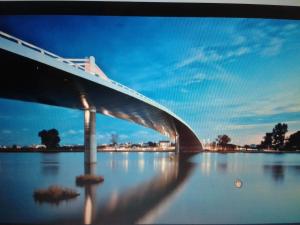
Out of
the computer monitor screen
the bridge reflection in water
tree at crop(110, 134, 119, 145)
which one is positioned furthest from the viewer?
tree at crop(110, 134, 119, 145)

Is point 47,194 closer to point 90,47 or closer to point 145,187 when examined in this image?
point 145,187

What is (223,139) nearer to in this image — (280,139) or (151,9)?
(280,139)

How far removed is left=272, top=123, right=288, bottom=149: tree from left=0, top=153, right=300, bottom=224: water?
0.22 m

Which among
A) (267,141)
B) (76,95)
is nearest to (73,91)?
(76,95)

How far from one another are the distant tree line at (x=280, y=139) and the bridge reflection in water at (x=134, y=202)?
42.4 inches

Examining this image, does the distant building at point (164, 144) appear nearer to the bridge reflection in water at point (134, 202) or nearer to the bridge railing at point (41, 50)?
the bridge reflection in water at point (134, 202)

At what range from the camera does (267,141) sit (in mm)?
4816

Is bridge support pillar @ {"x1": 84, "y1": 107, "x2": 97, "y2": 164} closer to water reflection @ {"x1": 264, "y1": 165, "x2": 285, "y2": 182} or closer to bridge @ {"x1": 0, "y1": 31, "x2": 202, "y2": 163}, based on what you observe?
bridge @ {"x1": 0, "y1": 31, "x2": 202, "y2": 163}

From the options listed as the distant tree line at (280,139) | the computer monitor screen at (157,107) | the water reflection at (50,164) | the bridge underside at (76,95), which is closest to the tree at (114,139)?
the computer monitor screen at (157,107)

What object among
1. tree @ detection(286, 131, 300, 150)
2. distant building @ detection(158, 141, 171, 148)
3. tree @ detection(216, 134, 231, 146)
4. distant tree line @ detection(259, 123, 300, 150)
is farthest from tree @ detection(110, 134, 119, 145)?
tree @ detection(286, 131, 300, 150)

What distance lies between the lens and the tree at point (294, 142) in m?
4.64

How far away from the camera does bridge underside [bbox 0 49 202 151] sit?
15.0ft

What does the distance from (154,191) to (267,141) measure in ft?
5.39

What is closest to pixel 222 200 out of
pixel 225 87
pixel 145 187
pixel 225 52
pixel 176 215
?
pixel 176 215
